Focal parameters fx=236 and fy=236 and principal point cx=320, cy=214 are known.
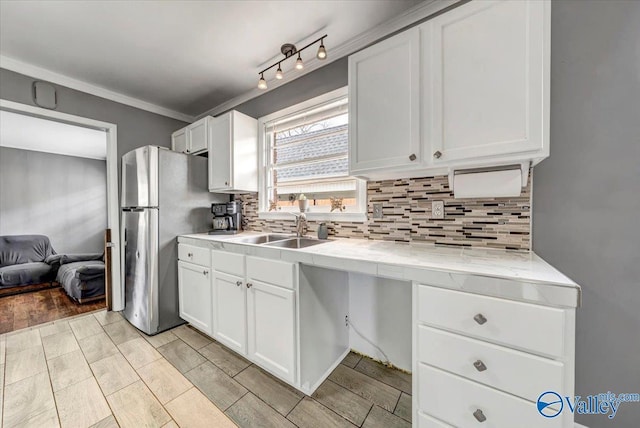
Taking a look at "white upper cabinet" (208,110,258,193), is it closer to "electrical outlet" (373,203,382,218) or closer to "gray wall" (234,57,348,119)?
"gray wall" (234,57,348,119)

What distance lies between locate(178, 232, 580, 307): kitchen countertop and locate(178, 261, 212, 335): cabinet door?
30.3 inches

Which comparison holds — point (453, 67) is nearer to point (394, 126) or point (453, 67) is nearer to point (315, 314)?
point (394, 126)

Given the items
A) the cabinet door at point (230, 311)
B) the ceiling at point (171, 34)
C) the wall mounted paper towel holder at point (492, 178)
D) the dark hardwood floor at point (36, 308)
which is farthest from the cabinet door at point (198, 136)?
the wall mounted paper towel holder at point (492, 178)

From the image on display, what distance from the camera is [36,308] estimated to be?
2877mm

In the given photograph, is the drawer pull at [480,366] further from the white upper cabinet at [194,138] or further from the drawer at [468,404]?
the white upper cabinet at [194,138]

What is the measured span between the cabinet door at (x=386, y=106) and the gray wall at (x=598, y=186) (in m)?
0.72

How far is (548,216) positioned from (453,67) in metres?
0.93

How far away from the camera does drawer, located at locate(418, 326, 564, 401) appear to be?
0.79 m

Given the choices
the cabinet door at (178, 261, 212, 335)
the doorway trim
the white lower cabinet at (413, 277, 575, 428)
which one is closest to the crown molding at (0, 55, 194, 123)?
the doorway trim

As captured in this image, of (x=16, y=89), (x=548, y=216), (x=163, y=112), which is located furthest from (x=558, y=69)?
(x=16, y=89)

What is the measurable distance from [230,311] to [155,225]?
44.0 inches

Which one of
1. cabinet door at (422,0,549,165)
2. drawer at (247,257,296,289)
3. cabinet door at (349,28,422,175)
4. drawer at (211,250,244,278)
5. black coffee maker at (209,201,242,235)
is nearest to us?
cabinet door at (422,0,549,165)

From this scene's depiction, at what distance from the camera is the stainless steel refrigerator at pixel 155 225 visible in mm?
2186
